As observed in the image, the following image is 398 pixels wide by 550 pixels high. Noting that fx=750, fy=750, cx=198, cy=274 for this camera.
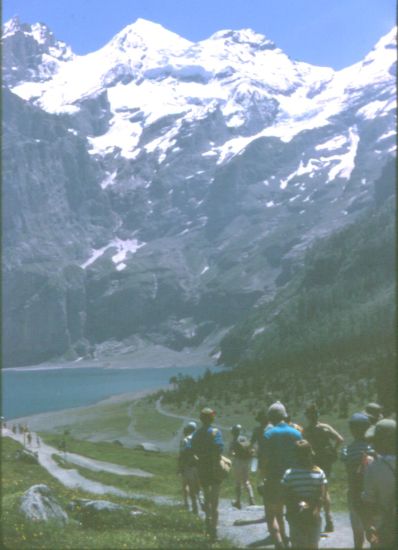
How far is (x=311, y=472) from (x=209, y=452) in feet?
16.5

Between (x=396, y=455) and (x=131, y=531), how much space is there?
11686 mm

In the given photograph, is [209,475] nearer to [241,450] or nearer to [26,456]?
[241,450]

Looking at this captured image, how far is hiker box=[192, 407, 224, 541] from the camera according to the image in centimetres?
1894

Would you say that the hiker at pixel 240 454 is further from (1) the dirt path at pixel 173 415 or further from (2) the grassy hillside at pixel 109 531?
(1) the dirt path at pixel 173 415

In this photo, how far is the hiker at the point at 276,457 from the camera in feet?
55.2

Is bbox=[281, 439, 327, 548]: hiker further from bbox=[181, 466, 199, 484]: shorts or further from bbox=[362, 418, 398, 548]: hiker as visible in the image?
bbox=[181, 466, 199, 484]: shorts

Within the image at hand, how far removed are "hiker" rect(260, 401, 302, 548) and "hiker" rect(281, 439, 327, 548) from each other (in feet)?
7.26

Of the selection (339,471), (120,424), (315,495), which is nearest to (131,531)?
(315,495)

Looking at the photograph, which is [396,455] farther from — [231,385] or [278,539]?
[231,385]

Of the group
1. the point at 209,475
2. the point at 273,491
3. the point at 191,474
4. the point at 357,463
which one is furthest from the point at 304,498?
the point at 191,474

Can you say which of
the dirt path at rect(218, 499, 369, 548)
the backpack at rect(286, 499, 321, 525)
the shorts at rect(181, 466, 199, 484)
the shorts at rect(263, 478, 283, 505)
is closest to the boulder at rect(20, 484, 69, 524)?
the shorts at rect(181, 466, 199, 484)

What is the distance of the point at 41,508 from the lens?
22.7 metres

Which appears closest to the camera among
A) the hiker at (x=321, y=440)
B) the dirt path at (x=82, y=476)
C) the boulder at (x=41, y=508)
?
the hiker at (x=321, y=440)

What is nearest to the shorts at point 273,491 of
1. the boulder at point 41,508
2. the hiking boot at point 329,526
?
the hiking boot at point 329,526
